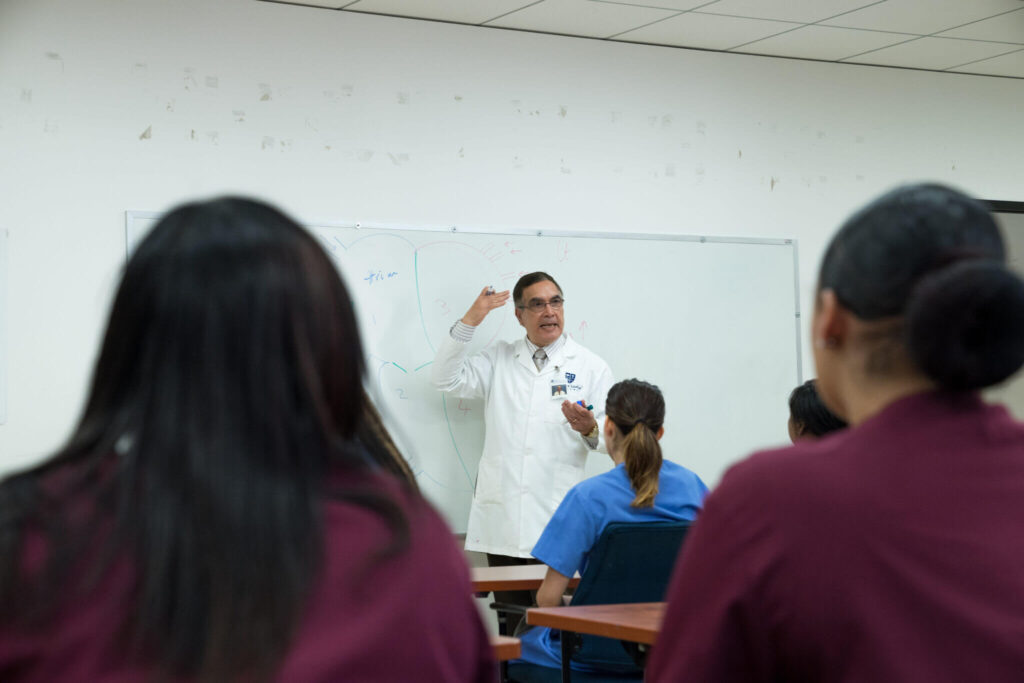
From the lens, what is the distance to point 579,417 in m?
4.33

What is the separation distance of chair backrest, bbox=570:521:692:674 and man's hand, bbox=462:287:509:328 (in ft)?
5.76

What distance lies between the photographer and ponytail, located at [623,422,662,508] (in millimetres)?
2926

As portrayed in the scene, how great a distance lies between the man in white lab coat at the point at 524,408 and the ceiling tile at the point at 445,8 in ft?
3.61

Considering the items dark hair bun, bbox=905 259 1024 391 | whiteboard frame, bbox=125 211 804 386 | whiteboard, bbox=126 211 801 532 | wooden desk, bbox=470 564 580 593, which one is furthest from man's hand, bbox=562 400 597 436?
dark hair bun, bbox=905 259 1024 391

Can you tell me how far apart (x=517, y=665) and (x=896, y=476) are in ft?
7.58

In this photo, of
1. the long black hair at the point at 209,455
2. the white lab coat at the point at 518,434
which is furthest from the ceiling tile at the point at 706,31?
the long black hair at the point at 209,455

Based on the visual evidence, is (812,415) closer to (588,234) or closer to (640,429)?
(640,429)

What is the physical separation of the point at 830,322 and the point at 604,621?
1.52 metres

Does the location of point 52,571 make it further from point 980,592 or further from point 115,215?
point 115,215

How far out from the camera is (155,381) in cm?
82

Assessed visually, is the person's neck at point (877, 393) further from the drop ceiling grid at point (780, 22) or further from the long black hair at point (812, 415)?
the drop ceiling grid at point (780, 22)

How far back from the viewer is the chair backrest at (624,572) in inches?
108

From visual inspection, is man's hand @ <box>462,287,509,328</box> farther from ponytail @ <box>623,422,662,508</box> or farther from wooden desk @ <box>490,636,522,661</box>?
wooden desk @ <box>490,636,522,661</box>

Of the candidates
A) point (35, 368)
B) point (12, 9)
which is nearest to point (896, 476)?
point (35, 368)
